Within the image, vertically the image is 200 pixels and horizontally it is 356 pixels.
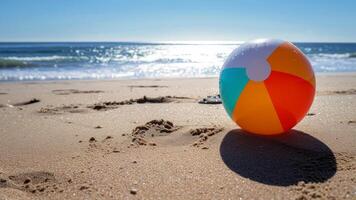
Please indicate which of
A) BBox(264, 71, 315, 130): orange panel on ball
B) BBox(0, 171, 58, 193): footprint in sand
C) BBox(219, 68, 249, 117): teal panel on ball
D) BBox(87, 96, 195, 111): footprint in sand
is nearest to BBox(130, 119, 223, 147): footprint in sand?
BBox(219, 68, 249, 117): teal panel on ball

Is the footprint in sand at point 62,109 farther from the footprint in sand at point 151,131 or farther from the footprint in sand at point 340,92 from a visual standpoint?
the footprint in sand at point 340,92

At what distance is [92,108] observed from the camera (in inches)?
202

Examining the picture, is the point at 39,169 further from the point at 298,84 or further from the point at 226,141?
the point at 298,84

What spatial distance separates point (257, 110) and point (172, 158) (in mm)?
760

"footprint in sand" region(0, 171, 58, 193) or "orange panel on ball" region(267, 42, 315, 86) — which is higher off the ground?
"orange panel on ball" region(267, 42, 315, 86)

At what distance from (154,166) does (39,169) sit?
0.84 m

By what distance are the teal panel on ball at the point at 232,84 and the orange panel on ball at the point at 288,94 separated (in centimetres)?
19

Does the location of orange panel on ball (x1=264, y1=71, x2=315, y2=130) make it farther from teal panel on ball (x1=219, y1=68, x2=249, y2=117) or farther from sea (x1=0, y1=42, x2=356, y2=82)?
sea (x1=0, y1=42, x2=356, y2=82)

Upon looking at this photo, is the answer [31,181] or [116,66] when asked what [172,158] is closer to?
[31,181]

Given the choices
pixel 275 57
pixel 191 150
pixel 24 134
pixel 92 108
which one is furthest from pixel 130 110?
pixel 275 57

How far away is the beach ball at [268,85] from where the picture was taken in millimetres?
2904

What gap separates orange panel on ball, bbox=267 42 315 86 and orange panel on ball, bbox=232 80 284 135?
208mm

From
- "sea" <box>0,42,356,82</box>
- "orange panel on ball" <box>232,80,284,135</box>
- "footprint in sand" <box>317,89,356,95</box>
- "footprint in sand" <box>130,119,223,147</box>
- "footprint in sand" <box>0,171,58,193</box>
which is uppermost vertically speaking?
"orange panel on ball" <box>232,80,284,135</box>

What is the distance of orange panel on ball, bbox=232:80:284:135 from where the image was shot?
2906mm
